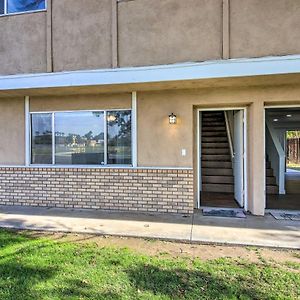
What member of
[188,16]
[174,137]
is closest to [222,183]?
[174,137]

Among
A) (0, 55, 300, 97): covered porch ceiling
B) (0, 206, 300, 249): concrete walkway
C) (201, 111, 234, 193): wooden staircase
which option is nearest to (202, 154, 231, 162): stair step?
(201, 111, 234, 193): wooden staircase

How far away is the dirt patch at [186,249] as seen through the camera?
14.8 feet

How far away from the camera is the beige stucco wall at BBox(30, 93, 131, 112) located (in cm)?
730

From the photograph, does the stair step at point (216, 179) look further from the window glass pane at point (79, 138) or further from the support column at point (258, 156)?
the window glass pane at point (79, 138)

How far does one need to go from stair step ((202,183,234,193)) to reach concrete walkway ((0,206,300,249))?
2.81 metres

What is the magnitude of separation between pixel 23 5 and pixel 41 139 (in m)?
3.34

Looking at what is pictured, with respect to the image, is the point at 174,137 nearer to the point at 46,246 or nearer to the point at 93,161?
the point at 93,161

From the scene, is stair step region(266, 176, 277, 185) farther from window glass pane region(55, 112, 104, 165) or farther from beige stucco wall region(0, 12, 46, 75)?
beige stucco wall region(0, 12, 46, 75)

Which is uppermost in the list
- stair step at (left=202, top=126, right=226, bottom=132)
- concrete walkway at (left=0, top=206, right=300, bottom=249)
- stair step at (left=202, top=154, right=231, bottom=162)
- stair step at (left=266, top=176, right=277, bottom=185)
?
stair step at (left=202, top=126, right=226, bottom=132)

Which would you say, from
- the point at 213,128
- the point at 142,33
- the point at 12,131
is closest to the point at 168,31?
the point at 142,33

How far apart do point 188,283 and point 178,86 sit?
434 cm

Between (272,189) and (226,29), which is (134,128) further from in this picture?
(272,189)

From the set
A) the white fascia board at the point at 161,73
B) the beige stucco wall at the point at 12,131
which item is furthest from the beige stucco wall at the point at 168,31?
the beige stucco wall at the point at 12,131

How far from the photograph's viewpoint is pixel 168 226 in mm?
5965
